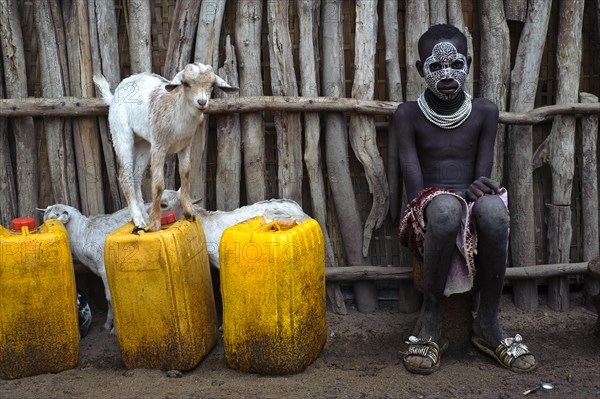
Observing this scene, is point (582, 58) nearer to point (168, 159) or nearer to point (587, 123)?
point (587, 123)

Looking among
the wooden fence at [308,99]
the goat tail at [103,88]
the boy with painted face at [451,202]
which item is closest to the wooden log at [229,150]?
the wooden fence at [308,99]

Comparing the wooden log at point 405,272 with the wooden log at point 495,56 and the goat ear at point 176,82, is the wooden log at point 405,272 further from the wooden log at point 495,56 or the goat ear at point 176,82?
the goat ear at point 176,82

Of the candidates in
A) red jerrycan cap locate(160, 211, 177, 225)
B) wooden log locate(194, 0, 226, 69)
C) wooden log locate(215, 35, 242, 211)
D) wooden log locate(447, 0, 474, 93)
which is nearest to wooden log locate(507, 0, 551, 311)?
wooden log locate(447, 0, 474, 93)

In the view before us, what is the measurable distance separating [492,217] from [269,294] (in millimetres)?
1209

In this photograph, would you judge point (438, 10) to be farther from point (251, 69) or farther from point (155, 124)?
point (155, 124)

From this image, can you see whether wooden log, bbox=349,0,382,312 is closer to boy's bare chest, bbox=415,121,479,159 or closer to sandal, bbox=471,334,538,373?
boy's bare chest, bbox=415,121,479,159

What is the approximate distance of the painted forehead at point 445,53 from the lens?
3539 millimetres

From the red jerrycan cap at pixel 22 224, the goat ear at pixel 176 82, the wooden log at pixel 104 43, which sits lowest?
the red jerrycan cap at pixel 22 224

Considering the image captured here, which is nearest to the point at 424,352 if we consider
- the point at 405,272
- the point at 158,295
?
the point at 405,272

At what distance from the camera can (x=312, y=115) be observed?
13.4 feet

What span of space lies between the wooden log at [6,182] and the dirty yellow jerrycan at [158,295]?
48.5 inches

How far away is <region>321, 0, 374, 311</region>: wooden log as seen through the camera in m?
4.13

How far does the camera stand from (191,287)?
338 cm

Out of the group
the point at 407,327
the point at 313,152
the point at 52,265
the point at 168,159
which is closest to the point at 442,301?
the point at 407,327
